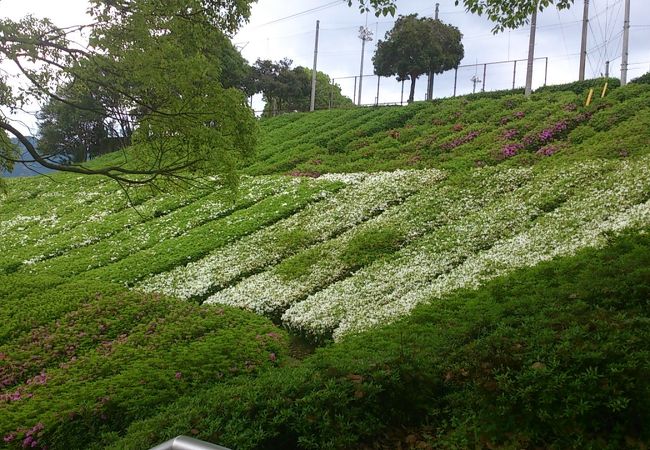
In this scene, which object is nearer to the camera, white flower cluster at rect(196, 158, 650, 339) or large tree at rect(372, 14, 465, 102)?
white flower cluster at rect(196, 158, 650, 339)

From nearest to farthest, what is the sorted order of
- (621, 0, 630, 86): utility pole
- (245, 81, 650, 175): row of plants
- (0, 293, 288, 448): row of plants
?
1. (0, 293, 288, 448): row of plants
2. (245, 81, 650, 175): row of plants
3. (621, 0, 630, 86): utility pole

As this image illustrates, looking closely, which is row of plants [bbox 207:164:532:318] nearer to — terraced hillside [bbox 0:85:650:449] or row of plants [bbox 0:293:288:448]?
terraced hillside [bbox 0:85:650:449]

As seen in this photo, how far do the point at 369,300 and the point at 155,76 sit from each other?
6185 millimetres

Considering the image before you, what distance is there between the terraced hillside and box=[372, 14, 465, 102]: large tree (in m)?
15.3

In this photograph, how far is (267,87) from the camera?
49688 mm

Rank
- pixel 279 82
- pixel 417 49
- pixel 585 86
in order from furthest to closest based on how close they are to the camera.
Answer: pixel 279 82, pixel 417 49, pixel 585 86

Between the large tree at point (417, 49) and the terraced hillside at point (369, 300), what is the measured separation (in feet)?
50.3

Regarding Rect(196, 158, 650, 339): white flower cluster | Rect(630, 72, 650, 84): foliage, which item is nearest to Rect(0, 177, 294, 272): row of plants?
Rect(196, 158, 650, 339): white flower cluster

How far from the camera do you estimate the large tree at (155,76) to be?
776 cm

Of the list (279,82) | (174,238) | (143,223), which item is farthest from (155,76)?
(279,82)

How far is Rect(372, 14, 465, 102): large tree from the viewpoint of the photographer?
1509 inches

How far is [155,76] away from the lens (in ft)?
Answer: 26.8

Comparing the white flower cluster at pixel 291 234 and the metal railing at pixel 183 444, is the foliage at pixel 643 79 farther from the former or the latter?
the metal railing at pixel 183 444

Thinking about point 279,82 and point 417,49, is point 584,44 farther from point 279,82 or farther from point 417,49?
point 279,82
